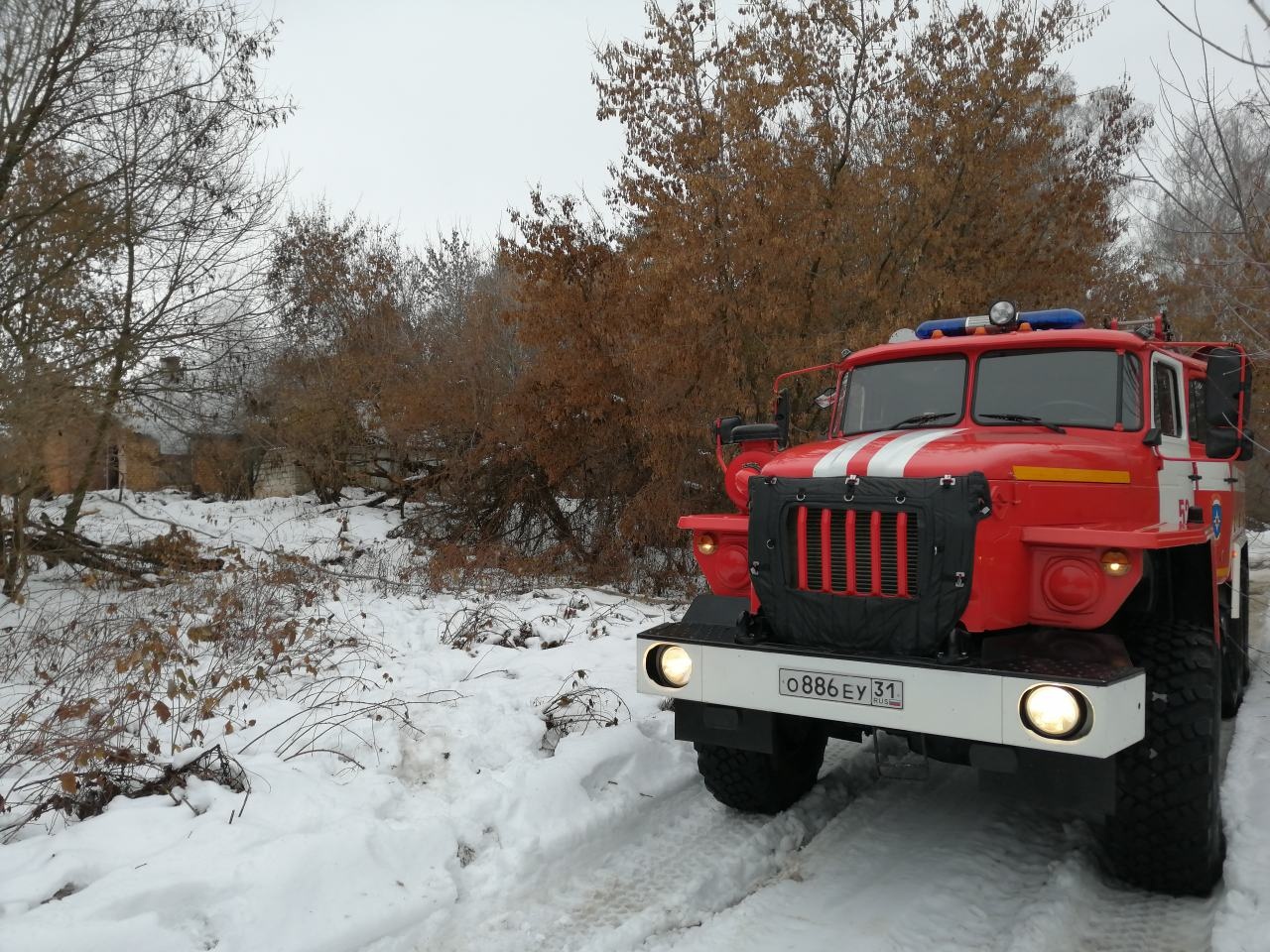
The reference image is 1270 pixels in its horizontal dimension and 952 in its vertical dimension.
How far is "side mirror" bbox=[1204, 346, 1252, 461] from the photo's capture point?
14.6 ft

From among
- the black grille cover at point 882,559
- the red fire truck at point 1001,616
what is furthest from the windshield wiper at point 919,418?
the black grille cover at point 882,559

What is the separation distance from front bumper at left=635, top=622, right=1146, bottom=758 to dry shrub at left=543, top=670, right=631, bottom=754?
1466 mm

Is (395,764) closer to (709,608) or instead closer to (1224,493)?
(709,608)

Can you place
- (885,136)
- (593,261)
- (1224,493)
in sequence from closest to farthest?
(1224,493) → (885,136) → (593,261)

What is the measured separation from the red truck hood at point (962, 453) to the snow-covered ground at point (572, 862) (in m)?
1.63

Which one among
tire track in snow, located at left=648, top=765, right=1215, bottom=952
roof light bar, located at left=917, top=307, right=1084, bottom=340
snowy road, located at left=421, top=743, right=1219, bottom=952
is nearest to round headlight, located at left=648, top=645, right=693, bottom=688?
snowy road, located at left=421, top=743, right=1219, bottom=952

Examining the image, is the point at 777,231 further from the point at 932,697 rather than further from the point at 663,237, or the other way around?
the point at 932,697

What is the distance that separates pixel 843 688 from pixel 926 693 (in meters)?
0.33

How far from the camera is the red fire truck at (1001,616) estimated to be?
11.2 feet

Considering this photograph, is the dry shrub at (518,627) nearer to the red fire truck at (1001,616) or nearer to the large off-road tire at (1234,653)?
the red fire truck at (1001,616)

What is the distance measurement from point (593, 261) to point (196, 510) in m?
11.8

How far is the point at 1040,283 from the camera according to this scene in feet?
41.9

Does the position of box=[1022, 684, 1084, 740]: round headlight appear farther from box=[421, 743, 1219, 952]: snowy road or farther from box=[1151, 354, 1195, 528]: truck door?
box=[1151, 354, 1195, 528]: truck door

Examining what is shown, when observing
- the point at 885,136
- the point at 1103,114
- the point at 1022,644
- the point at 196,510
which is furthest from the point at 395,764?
the point at 196,510
